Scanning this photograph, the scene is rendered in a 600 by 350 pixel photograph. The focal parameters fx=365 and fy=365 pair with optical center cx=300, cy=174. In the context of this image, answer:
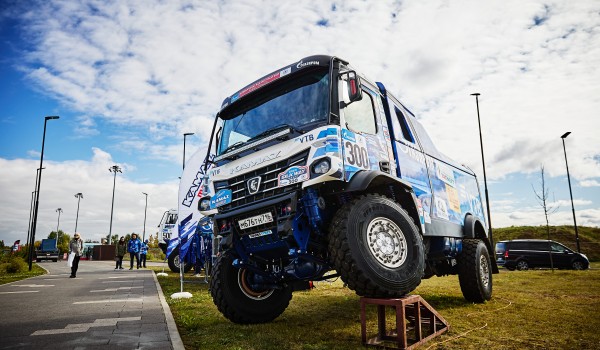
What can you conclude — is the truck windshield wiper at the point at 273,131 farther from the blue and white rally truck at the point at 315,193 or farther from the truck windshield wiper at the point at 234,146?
the truck windshield wiper at the point at 234,146

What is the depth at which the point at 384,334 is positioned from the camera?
421 cm

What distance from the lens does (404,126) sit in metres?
6.10

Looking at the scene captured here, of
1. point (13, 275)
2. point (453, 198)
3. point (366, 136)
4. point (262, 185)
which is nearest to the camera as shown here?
point (262, 185)

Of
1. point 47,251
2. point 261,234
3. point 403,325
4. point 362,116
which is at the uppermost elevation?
point 362,116

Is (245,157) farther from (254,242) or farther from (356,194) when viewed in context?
(356,194)

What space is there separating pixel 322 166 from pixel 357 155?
0.64 meters

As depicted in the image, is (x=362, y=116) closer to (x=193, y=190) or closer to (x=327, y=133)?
(x=327, y=133)

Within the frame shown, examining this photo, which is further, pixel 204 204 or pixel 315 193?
pixel 204 204

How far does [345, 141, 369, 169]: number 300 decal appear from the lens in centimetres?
432

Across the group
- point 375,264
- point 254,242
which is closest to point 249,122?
point 254,242

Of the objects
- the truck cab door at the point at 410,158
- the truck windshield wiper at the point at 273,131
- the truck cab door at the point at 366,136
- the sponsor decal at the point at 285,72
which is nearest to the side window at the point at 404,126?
the truck cab door at the point at 410,158

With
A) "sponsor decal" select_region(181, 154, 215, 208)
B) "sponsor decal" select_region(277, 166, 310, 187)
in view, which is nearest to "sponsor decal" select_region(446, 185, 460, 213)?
"sponsor decal" select_region(277, 166, 310, 187)

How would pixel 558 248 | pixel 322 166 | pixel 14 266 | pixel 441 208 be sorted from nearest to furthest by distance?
pixel 322 166 < pixel 441 208 < pixel 14 266 < pixel 558 248

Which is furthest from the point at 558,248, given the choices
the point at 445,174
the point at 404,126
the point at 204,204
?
the point at 204,204
